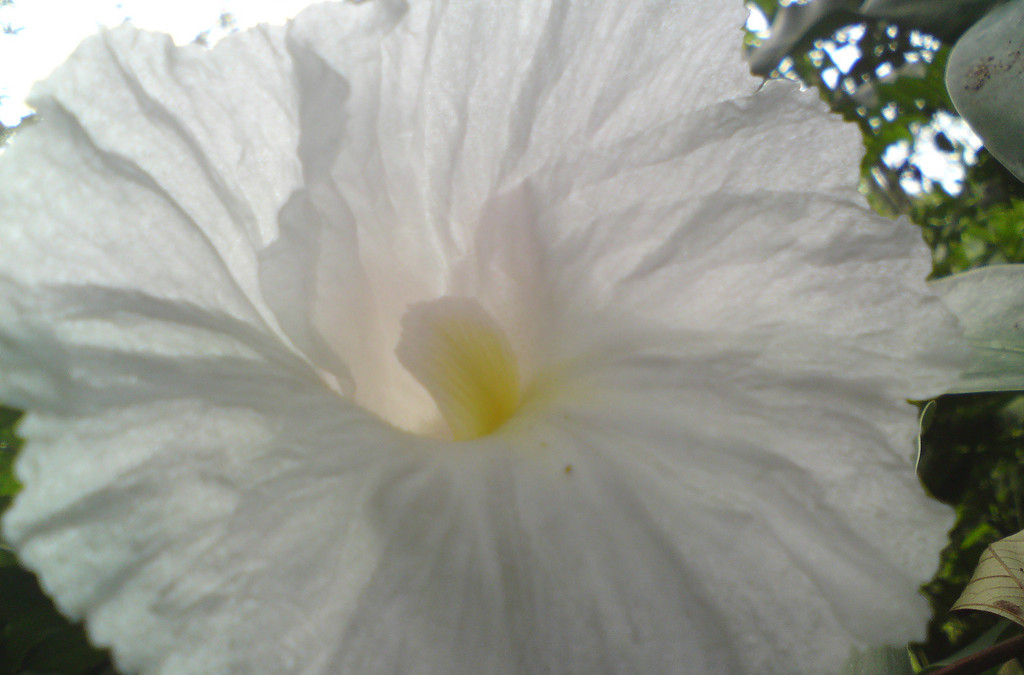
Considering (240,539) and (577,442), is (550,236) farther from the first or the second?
(240,539)

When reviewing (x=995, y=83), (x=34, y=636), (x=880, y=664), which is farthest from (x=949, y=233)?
(x=34, y=636)

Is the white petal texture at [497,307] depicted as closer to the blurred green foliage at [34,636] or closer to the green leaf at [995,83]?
the blurred green foliage at [34,636]

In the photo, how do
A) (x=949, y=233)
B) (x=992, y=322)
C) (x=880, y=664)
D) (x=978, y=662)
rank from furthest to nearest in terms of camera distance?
(x=949, y=233) → (x=992, y=322) → (x=880, y=664) → (x=978, y=662)

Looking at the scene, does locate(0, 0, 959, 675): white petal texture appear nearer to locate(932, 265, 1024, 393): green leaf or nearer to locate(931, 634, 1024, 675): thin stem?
locate(931, 634, 1024, 675): thin stem

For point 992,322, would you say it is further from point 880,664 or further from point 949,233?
point 949,233

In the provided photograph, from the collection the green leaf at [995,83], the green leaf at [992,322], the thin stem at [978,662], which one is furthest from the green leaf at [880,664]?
the green leaf at [995,83]

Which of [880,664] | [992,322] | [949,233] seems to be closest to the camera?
[880,664]
